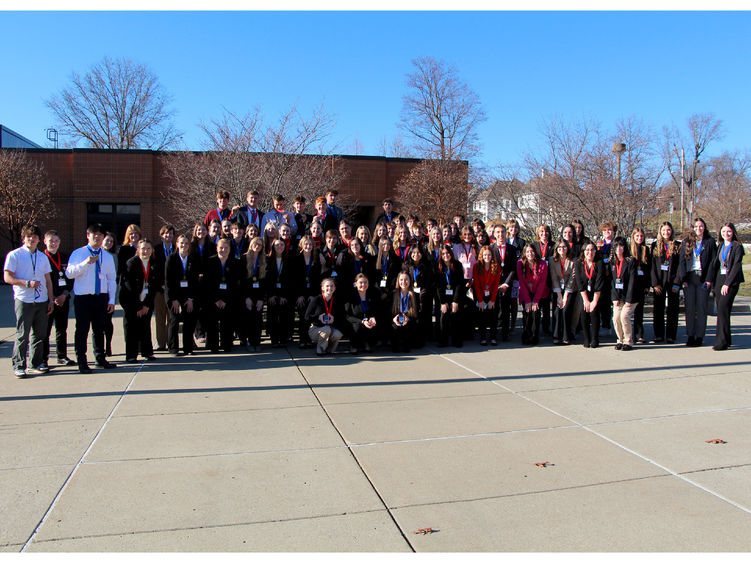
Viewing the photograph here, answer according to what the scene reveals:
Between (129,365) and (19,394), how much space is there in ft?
5.51

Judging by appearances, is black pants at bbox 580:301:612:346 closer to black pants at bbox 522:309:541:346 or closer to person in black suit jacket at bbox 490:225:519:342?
black pants at bbox 522:309:541:346

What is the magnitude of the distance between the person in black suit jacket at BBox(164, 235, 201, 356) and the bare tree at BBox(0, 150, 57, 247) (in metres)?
20.6

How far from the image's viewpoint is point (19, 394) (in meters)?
6.70

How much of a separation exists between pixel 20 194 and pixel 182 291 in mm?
21247

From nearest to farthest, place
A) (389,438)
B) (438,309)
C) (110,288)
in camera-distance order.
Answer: (389,438) → (110,288) → (438,309)

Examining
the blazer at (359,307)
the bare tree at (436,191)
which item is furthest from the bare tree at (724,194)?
the blazer at (359,307)

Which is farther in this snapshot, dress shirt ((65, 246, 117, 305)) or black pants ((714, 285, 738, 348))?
black pants ((714, 285, 738, 348))

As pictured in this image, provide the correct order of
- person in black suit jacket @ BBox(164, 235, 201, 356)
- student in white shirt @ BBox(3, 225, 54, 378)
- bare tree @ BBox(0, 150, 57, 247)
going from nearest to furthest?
student in white shirt @ BBox(3, 225, 54, 378), person in black suit jacket @ BBox(164, 235, 201, 356), bare tree @ BBox(0, 150, 57, 247)

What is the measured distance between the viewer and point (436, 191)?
26422 millimetres

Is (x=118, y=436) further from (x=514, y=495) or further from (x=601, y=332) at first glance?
(x=601, y=332)

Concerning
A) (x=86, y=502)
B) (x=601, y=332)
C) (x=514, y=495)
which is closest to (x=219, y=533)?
(x=86, y=502)

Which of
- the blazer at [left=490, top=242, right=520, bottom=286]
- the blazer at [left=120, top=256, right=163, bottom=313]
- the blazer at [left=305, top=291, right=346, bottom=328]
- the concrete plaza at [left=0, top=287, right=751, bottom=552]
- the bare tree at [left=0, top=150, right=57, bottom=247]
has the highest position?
the bare tree at [left=0, top=150, right=57, bottom=247]

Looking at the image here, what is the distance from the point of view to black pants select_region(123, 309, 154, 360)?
8.40 m

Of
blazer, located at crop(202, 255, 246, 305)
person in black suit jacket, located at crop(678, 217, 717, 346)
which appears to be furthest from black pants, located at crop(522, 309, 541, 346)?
blazer, located at crop(202, 255, 246, 305)
